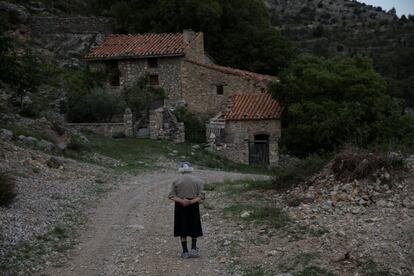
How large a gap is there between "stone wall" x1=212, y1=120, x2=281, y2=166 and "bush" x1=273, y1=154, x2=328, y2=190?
14.7 m

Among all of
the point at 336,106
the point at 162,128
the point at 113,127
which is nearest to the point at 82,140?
the point at 113,127

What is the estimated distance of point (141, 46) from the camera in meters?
35.0

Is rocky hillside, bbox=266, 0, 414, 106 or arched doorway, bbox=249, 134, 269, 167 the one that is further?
rocky hillside, bbox=266, 0, 414, 106

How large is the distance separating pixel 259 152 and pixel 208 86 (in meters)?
6.20

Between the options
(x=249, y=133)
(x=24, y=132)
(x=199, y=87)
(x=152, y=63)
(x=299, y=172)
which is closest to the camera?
(x=299, y=172)

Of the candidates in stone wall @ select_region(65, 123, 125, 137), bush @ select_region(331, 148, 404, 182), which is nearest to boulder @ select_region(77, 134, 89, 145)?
stone wall @ select_region(65, 123, 125, 137)

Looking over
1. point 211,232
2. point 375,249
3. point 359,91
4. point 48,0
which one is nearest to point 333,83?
point 359,91

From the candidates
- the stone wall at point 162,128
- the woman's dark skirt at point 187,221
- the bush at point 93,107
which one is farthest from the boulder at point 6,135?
the woman's dark skirt at point 187,221

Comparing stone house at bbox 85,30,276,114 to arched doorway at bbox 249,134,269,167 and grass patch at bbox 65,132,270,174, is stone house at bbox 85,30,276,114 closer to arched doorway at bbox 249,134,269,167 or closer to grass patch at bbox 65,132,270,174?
arched doorway at bbox 249,134,269,167

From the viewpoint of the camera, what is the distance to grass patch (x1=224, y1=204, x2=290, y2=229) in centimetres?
1156

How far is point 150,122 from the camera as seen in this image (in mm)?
31453

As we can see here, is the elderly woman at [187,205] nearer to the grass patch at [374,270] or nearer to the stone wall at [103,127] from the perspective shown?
the grass patch at [374,270]

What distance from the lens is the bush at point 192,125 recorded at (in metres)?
31.9

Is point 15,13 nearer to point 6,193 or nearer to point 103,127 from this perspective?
point 103,127
